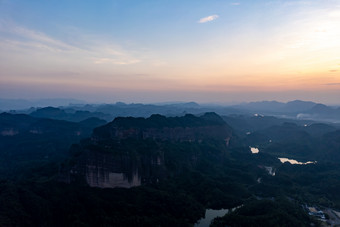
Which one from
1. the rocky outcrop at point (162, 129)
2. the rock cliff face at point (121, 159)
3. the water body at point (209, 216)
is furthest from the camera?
the rocky outcrop at point (162, 129)

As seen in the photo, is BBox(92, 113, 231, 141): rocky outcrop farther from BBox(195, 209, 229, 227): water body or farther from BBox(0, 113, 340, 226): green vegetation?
BBox(195, 209, 229, 227): water body

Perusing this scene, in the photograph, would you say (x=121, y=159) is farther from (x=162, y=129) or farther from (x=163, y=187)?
(x=162, y=129)

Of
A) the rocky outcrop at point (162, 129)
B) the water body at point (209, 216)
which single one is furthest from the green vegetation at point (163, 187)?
the water body at point (209, 216)

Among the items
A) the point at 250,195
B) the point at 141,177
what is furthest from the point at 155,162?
the point at 250,195

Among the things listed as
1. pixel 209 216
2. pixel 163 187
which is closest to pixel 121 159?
pixel 163 187

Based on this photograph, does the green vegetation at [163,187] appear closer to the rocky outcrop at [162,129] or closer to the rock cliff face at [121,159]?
the rock cliff face at [121,159]

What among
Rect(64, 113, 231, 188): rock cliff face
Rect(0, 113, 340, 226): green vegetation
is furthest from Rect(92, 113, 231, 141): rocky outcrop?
Rect(0, 113, 340, 226): green vegetation

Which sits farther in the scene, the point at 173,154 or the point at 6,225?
the point at 173,154

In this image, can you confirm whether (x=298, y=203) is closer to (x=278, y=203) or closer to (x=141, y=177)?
(x=278, y=203)
